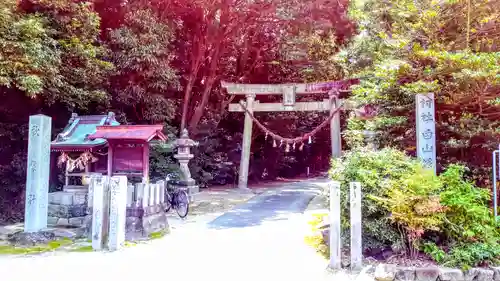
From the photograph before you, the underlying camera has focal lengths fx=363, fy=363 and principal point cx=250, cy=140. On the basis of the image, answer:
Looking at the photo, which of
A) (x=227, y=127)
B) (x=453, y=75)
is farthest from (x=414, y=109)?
(x=227, y=127)

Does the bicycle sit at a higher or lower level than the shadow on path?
higher

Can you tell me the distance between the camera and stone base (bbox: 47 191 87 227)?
9088mm

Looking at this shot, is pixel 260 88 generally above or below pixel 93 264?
above

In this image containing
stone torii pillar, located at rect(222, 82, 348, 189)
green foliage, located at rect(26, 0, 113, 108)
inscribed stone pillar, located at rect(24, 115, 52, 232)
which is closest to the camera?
inscribed stone pillar, located at rect(24, 115, 52, 232)

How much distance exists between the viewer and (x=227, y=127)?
22422 millimetres

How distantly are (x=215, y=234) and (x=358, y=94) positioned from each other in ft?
14.8

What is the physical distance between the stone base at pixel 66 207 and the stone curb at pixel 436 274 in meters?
7.40

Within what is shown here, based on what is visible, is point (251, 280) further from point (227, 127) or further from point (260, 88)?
point (227, 127)

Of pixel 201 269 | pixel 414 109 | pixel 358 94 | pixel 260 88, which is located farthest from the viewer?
pixel 260 88

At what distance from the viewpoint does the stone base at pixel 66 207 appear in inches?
358

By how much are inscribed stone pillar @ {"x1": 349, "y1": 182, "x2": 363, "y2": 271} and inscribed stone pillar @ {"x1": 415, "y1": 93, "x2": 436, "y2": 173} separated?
2.35 metres

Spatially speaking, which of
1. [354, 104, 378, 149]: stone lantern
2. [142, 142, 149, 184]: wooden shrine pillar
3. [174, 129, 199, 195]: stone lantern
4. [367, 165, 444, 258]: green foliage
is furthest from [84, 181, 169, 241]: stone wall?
[174, 129, 199, 195]: stone lantern

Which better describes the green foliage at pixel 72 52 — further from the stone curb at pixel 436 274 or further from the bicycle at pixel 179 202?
the stone curb at pixel 436 274

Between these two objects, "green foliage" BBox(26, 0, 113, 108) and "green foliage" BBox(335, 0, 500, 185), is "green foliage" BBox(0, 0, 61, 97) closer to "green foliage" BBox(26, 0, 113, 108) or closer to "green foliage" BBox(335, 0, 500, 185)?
"green foliage" BBox(26, 0, 113, 108)
